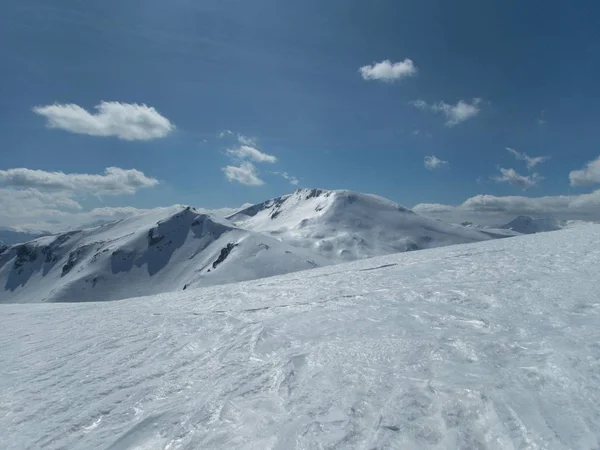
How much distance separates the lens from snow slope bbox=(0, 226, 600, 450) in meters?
4.33

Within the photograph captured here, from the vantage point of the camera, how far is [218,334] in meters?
8.71

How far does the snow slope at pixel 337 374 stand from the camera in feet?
14.2

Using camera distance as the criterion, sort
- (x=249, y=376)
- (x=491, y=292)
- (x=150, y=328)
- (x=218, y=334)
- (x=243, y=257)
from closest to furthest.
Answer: (x=249, y=376) < (x=218, y=334) < (x=491, y=292) < (x=150, y=328) < (x=243, y=257)

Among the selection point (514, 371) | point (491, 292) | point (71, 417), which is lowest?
point (71, 417)

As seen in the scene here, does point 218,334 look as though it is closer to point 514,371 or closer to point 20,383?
point 20,383

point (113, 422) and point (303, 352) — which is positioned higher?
point (303, 352)

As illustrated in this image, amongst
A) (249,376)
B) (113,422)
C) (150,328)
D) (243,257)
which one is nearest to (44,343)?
(150,328)

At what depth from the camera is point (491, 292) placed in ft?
31.0

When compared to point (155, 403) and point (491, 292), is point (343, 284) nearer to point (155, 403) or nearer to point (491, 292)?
point (491, 292)

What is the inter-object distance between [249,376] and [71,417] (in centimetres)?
262

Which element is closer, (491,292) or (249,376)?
(249,376)

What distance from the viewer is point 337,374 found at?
573 cm

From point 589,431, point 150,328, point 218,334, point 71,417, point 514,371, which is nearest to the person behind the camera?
point 589,431

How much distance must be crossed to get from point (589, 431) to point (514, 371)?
51.9 inches
